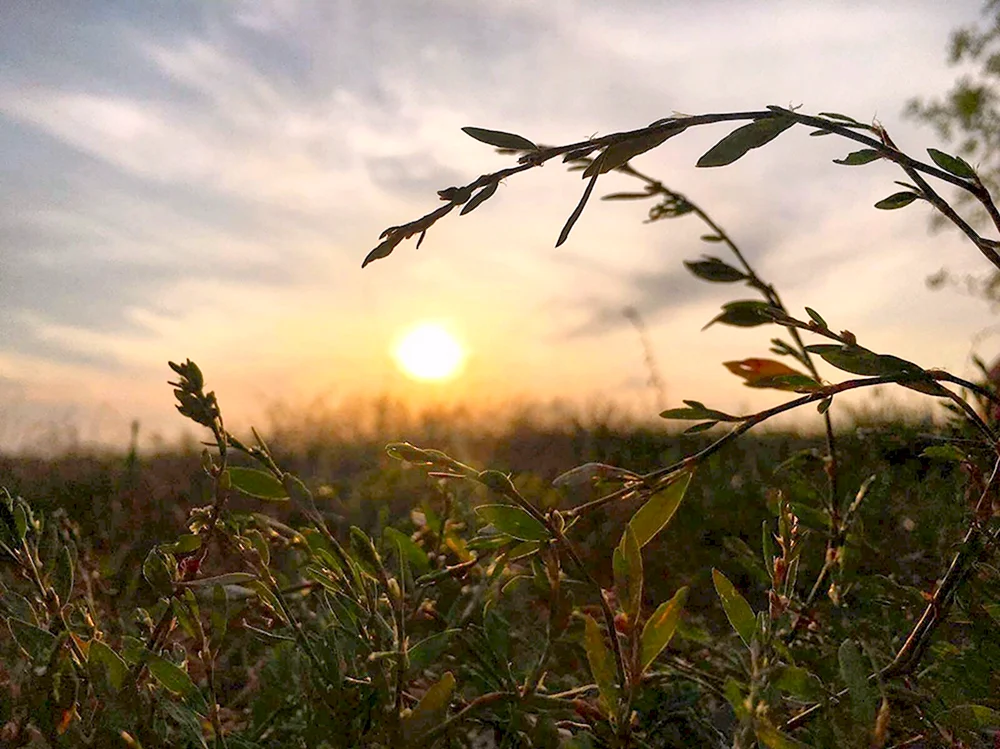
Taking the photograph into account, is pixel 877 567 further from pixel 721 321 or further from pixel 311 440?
pixel 311 440

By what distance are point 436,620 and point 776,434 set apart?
15.3ft

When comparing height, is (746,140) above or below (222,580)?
above

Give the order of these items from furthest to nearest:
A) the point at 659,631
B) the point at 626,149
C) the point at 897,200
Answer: the point at 897,200
the point at 626,149
the point at 659,631

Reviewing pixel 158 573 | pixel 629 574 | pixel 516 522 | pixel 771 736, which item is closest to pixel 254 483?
pixel 158 573

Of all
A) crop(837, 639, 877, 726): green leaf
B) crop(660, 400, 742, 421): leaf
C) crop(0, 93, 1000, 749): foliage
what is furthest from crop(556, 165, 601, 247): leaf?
crop(837, 639, 877, 726): green leaf

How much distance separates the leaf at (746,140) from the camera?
2.63 ft

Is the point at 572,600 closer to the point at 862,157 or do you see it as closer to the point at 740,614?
the point at 740,614

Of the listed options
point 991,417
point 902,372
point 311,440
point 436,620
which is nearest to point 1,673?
point 436,620

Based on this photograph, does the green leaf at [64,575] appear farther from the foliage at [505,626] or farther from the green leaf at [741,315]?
the green leaf at [741,315]

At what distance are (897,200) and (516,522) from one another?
0.50 metres

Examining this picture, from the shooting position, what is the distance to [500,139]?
32.2 inches

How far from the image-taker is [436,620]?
3.54 ft

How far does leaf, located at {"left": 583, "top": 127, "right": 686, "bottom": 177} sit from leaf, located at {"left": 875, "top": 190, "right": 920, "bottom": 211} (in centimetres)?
25

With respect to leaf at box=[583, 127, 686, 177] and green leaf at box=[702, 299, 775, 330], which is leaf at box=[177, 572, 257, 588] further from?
green leaf at box=[702, 299, 775, 330]
